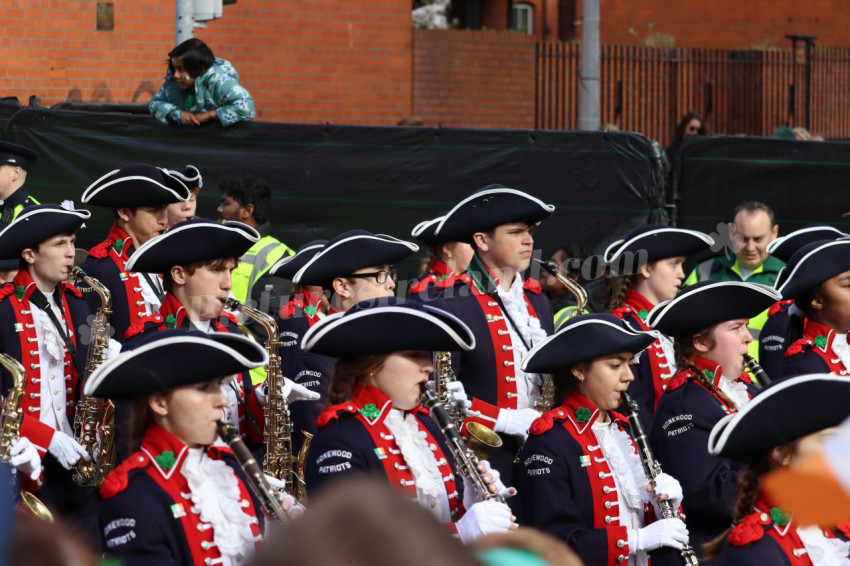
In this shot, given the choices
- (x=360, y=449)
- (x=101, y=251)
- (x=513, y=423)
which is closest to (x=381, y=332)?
(x=360, y=449)

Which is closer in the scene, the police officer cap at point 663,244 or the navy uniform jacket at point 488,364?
the navy uniform jacket at point 488,364

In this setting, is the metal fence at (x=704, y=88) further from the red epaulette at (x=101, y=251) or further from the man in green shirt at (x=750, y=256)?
the red epaulette at (x=101, y=251)

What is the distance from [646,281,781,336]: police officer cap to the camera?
5652mm

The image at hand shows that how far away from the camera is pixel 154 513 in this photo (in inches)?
159

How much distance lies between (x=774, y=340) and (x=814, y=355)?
3.28ft

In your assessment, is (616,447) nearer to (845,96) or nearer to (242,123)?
(242,123)

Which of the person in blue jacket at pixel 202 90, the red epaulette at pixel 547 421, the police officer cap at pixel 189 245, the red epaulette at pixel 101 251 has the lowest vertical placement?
the red epaulette at pixel 547 421

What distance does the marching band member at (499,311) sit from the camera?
20.9ft

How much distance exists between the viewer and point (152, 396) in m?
4.17

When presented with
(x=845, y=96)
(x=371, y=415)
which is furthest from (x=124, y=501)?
(x=845, y=96)

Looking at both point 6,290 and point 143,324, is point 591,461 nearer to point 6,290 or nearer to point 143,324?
point 143,324

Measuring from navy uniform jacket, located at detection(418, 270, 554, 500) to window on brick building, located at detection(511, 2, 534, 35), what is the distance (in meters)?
17.8

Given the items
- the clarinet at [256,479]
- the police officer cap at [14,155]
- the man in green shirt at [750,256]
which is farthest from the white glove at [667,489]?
the police officer cap at [14,155]

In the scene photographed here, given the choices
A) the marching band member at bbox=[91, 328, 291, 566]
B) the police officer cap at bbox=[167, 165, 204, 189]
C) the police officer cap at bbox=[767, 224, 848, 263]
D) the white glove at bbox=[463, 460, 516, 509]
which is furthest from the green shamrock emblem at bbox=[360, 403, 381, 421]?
the police officer cap at bbox=[767, 224, 848, 263]
